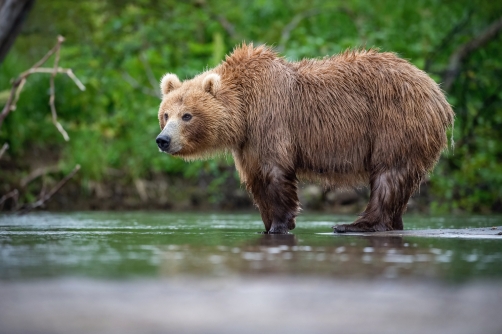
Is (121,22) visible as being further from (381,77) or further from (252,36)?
(381,77)

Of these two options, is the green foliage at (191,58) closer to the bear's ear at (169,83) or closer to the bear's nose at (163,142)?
the bear's ear at (169,83)

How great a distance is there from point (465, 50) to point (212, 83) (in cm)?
786

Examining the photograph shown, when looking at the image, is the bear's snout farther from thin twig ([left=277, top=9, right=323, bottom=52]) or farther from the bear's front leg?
thin twig ([left=277, top=9, right=323, bottom=52])

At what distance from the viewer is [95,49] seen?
14.9 meters

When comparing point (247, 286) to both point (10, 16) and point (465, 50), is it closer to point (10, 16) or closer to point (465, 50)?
point (10, 16)

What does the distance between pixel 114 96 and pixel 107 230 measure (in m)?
8.76

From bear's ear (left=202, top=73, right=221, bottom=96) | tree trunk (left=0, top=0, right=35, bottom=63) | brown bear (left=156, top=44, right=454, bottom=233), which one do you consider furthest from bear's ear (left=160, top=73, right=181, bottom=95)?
tree trunk (left=0, top=0, right=35, bottom=63)

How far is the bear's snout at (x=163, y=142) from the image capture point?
688 centimetres

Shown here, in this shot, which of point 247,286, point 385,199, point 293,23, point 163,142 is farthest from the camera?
point 293,23

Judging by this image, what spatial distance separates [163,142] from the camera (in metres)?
6.90

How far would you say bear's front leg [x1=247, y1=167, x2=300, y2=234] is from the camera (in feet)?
22.0

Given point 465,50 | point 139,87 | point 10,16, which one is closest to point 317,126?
point 10,16

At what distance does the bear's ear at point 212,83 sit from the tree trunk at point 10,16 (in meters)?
4.13

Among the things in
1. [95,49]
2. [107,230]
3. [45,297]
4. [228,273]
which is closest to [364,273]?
[228,273]
